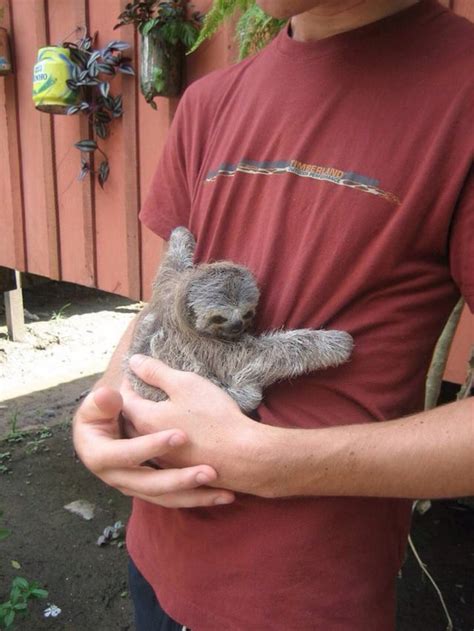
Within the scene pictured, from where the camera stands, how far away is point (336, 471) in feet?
4.17

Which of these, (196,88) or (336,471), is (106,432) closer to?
(336,471)

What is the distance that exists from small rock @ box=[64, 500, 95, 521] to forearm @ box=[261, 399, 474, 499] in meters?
3.69

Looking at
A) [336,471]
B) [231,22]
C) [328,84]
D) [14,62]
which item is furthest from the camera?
[14,62]

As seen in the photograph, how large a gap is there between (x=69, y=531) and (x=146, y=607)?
9.37ft

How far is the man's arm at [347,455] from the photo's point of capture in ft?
4.01

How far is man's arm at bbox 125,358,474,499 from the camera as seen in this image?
1.22m

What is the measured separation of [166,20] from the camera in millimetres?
3893

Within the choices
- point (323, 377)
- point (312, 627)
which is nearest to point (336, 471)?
point (323, 377)

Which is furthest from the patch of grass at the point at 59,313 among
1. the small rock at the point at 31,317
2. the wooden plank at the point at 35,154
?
the wooden plank at the point at 35,154

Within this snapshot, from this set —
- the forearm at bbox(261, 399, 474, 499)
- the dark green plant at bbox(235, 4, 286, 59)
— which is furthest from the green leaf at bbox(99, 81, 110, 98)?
the forearm at bbox(261, 399, 474, 499)

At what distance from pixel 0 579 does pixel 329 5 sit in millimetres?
3993

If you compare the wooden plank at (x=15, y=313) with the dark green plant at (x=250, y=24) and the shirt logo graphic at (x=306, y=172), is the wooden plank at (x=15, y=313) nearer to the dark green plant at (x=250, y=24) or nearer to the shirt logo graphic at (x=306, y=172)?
the dark green plant at (x=250, y=24)

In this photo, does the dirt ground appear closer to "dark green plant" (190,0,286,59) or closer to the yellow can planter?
the yellow can planter

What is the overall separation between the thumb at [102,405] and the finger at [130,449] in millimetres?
67
